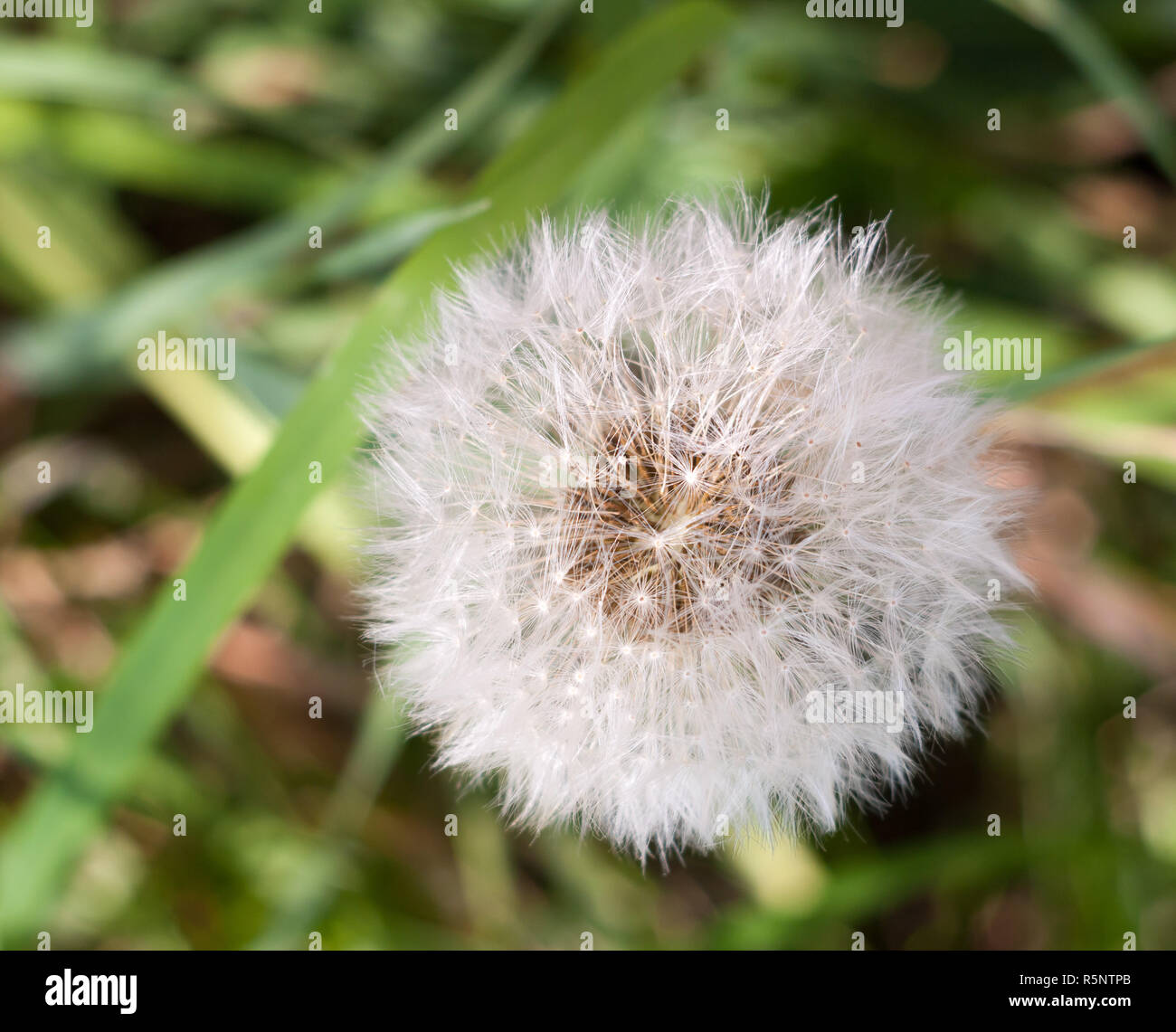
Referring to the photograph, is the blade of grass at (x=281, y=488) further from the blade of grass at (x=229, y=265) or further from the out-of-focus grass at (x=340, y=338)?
the out-of-focus grass at (x=340, y=338)

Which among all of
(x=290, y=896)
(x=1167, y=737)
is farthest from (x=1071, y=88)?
(x=290, y=896)

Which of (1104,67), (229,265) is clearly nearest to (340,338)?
(229,265)

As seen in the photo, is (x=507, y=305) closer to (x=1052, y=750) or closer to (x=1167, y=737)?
(x=1052, y=750)

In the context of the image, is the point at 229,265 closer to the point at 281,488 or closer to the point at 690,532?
the point at 281,488

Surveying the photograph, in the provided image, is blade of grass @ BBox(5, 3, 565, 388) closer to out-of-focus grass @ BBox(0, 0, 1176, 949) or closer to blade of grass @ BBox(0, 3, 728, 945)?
out-of-focus grass @ BBox(0, 0, 1176, 949)

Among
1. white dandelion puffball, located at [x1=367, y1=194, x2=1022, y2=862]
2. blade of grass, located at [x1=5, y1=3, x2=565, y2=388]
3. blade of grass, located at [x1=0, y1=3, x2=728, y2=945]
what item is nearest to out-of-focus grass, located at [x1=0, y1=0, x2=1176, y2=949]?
blade of grass, located at [x1=5, y1=3, x2=565, y2=388]

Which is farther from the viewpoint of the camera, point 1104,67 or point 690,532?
point 1104,67
